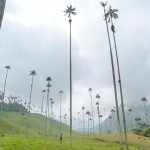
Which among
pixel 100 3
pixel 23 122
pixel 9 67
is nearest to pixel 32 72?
pixel 9 67

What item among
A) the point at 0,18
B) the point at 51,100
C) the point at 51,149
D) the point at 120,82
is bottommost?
the point at 51,149

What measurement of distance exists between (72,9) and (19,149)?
42721 millimetres

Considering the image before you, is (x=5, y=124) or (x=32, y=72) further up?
(x=32, y=72)

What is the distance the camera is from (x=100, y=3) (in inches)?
1750

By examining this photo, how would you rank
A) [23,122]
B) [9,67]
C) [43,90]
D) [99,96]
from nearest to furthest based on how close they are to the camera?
[9,67] → [43,90] → [99,96] → [23,122]

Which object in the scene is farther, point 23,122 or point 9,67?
point 23,122

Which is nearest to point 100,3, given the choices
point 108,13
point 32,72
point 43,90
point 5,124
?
point 108,13

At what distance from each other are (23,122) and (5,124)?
46.8 m

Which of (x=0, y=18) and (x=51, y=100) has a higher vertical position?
(x=51, y=100)

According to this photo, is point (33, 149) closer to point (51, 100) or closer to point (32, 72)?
point (32, 72)

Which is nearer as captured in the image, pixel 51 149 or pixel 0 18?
pixel 0 18

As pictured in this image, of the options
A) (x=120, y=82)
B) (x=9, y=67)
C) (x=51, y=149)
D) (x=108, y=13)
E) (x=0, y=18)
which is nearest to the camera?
(x=0, y=18)

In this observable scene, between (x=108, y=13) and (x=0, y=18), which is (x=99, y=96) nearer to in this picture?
(x=108, y=13)

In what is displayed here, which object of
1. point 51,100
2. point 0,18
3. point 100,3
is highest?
point 100,3
